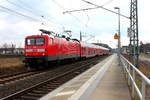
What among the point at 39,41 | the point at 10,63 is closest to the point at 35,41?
the point at 39,41

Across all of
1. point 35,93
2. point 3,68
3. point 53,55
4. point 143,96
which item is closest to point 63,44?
point 53,55

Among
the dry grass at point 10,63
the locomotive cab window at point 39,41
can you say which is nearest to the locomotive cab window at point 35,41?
the locomotive cab window at point 39,41

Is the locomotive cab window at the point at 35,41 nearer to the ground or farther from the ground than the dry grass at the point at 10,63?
farther from the ground

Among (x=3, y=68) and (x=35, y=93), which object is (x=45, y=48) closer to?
(x=3, y=68)

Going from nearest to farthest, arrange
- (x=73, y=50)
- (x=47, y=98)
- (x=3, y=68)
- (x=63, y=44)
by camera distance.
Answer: (x=47, y=98), (x=3, y=68), (x=63, y=44), (x=73, y=50)

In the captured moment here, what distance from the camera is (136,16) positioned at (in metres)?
19.6

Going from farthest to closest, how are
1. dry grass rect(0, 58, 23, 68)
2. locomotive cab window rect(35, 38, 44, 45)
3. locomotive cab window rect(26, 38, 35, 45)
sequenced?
locomotive cab window rect(26, 38, 35, 45) → dry grass rect(0, 58, 23, 68) → locomotive cab window rect(35, 38, 44, 45)

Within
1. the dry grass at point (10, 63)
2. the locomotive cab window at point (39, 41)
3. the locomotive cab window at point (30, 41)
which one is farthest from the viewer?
the locomotive cab window at point (30, 41)

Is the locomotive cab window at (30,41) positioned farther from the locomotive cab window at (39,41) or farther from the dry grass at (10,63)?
the dry grass at (10,63)

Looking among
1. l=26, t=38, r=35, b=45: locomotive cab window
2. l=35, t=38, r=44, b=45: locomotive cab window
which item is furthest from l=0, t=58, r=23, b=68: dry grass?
l=35, t=38, r=44, b=45: locomotive cab window

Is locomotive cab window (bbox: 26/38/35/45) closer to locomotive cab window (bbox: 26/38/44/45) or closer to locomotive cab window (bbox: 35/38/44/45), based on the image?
locomotive cab window (bbox: 26/38/44/45)

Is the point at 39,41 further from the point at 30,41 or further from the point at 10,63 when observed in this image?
the point at 10,63

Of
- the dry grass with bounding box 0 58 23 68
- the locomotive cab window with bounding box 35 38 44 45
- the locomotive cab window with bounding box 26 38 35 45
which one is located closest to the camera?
the locomotive cab window with bounding box 35 38 44 45

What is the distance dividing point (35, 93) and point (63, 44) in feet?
50.9
